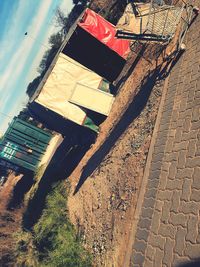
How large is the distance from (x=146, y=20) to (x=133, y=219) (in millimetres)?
6535

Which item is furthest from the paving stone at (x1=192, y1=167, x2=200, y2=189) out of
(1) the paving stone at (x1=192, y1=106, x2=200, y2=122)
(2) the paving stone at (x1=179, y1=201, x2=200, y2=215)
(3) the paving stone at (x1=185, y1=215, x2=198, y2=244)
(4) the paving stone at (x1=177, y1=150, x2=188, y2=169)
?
(1) the paving stone at (x1=192, y1=106, x2=200, y2=122)

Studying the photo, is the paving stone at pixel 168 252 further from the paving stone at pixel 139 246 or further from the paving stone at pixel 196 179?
the paving stone at pixel 196 179

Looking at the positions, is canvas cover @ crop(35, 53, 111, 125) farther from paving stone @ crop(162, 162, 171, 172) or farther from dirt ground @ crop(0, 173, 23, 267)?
dirt ground @ crop(0, 173, 23, 267)

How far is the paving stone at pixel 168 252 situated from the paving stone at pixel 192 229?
15.4 inches

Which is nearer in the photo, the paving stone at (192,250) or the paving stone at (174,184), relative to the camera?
the paving stone at (192,250)

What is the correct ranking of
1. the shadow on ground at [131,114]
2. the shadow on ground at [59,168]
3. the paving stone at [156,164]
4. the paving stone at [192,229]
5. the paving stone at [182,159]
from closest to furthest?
the paving stone at [192,229] < the paving stone at [182,159] < the paving stone at [156,164] < the shadow on ground at [131,114] < the shadow on ground at [59,168]

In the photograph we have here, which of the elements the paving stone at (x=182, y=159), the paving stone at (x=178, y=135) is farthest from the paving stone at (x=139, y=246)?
the paving stone at (x=178, y=135)

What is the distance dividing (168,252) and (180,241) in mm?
340

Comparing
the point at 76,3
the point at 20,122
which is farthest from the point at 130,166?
the point at 76,3

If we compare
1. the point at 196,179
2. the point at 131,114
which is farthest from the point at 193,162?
the point at 131,114

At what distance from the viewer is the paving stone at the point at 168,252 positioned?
5.36 m

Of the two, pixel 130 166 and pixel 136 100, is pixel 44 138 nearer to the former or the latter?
pixel 136 100

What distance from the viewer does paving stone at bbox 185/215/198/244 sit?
16.8 ft

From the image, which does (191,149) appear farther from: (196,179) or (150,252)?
(150,252)
